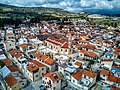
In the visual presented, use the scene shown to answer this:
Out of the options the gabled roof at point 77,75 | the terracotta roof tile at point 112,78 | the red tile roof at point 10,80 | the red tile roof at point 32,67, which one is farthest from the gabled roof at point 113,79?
the red tile roof at point 10,80

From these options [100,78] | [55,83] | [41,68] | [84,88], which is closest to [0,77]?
[41,68]

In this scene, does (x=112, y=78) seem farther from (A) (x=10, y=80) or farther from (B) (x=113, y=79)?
(A) (x=10, y=80)

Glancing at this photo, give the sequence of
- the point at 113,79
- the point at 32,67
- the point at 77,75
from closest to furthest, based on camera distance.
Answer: the point at 113,79 < the point at 77,75 < the point at 32,67

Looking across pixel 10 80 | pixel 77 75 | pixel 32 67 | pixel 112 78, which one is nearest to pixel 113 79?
pixel 112 78

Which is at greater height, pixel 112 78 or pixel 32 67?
pixel 32 67

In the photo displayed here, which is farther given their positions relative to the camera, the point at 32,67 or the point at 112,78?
the point at 32,67

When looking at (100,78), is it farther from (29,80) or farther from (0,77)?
(0,77)

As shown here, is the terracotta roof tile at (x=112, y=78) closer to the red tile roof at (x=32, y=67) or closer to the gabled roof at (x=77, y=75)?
the gabled roof at (x=77, y=75)

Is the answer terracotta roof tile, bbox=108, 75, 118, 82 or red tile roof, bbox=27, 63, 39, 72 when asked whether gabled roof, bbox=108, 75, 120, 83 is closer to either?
terracotta roof tile, bbox=108, 75, 118, 82

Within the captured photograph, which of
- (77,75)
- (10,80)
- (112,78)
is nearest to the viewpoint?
(10,80)

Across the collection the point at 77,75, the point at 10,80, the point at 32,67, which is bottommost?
the point at 77,75

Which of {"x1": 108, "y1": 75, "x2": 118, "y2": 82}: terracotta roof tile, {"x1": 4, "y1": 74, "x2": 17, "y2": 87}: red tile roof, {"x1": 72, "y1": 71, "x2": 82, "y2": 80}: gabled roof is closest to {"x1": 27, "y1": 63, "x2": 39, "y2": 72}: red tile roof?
{"x1": 4, "y1": 74, "x2": 17, "y2": 87}: red tile roof
